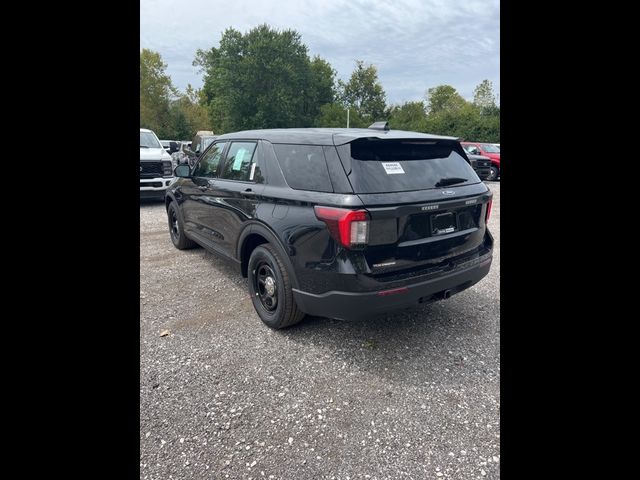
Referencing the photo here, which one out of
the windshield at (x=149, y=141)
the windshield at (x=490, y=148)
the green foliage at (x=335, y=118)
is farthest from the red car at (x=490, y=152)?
the green foliage at (x=335, y=118)

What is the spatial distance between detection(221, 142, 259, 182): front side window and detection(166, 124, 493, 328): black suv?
0.09 feet

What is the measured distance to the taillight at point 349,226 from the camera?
2.66 metres

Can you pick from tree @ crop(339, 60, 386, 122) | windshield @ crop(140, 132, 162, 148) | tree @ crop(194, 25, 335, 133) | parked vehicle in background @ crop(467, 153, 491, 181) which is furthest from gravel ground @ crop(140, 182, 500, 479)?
tree @ crop(339, 60, 386, 122)

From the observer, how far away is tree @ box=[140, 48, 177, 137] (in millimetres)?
42312

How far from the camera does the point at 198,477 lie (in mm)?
2047

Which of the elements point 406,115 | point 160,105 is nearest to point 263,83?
point 160,105

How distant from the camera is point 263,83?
4762cm

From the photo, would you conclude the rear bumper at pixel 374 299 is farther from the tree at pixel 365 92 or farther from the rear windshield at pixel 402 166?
the tree at pixel 365 92

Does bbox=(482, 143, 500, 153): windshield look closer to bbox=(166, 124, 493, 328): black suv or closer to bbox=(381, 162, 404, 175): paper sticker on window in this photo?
bbox=(166, 124, 493, 328): black suv
